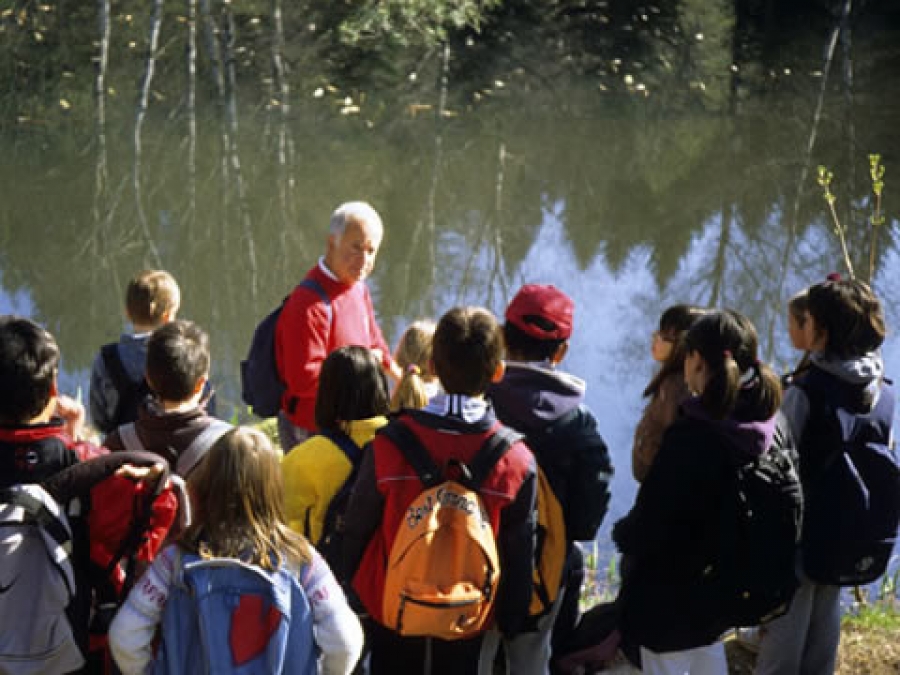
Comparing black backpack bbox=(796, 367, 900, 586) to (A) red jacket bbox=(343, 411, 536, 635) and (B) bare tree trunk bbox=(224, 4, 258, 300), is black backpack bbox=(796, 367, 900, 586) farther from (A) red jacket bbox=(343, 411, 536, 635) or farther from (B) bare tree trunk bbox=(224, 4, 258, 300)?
(B) bare tree trunk bbox=(224, 4, 258, 300)

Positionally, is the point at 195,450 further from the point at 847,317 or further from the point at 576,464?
the point at 847,317

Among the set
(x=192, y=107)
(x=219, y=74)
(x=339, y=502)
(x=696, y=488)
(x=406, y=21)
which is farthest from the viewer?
(x=406, y=21)

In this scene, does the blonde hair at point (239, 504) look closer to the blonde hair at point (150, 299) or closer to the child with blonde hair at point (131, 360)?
the child with blonde hair at point (131, 360)

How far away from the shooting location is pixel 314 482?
298 cm

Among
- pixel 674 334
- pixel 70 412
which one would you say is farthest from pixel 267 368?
pixel 674 334

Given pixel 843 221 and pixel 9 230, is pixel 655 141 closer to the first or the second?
pixel 843 221

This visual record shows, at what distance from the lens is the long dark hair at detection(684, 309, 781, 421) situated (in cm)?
274

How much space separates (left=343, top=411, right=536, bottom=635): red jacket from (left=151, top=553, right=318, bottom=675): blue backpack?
38cm

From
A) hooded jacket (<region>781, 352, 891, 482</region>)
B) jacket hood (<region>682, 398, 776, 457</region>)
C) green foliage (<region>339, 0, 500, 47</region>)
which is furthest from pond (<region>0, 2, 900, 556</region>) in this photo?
jacket hood (<region>682, 398, 776, 457</region>)

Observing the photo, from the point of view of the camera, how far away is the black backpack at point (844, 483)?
3.17 meters

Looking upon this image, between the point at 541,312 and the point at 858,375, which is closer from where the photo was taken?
the point at 541,312

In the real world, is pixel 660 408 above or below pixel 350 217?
below

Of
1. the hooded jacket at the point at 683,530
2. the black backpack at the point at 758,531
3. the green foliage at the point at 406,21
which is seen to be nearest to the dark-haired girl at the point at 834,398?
the black backpack at the point at 758,531

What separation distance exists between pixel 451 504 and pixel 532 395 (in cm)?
50
